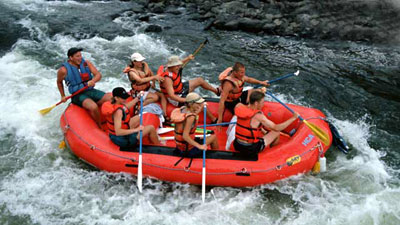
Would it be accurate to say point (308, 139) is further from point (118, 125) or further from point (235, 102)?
point (118, 125)

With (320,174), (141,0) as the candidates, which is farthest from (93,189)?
(141,0)

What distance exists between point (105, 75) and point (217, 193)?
465 cm

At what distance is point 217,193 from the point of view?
210 inches

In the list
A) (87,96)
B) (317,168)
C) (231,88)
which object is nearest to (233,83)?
(231,88)

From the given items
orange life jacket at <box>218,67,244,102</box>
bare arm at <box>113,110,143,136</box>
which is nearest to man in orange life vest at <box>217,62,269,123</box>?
orange life jacket at <box>218,67,244,102</box>

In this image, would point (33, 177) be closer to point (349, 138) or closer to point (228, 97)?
point (228, 97)

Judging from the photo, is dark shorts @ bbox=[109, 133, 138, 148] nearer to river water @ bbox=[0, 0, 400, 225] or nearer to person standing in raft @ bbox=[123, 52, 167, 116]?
river water @ bbox=[0, 0, 400, 225]

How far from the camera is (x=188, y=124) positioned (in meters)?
4.82

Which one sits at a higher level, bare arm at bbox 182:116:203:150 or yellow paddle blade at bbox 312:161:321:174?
bare arm at bbox 182:116:203:150

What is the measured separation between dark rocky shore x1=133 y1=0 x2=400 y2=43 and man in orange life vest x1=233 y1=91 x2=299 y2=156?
6.96 meters

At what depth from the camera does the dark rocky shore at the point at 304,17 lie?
1113 centimetres

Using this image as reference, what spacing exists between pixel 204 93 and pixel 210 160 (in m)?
3.19

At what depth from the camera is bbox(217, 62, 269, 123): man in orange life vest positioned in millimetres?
5639

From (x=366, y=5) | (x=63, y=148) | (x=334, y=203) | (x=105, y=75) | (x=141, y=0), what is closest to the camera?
(x=334, y=203)
